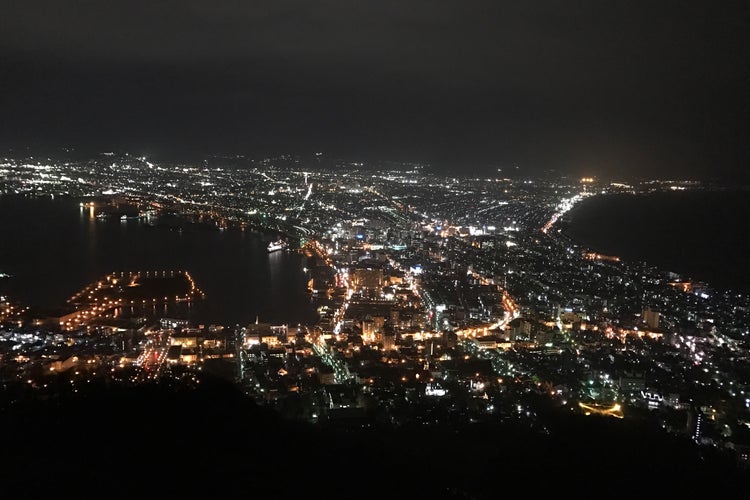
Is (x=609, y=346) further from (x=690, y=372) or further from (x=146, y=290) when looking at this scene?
(x=146, y=290)

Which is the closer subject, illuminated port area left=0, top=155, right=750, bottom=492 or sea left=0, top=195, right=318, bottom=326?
illuminated port area left=0, top=155, right=750, bottom=492

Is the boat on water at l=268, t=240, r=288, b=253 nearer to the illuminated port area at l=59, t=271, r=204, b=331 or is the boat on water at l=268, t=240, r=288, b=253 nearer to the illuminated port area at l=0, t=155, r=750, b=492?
the illuminated port area at l=0, t=155, r=750, b=492

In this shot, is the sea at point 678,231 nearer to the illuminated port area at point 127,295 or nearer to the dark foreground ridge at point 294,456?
the dark foreground ridge at point 294,456

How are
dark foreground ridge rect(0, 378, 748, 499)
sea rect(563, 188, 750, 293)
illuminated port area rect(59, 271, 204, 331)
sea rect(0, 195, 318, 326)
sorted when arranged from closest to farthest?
dark foreground ridge rect(0, 378, 748, 499), illuminated port area rect(59, 271, 204, 331), sea rect(0, 195, 318, 326), sea rect(563, 188, 750, 293)

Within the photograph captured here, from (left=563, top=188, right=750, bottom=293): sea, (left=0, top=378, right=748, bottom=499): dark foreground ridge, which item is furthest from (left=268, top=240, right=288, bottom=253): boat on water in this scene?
(left=0, top=378, right=748, bottom=499): dark foreground ridge

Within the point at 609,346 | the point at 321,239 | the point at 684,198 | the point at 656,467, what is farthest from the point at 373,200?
the point at 656,467

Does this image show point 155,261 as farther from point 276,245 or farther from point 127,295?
point 127,295

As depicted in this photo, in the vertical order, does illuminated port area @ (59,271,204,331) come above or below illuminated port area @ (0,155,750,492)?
above
